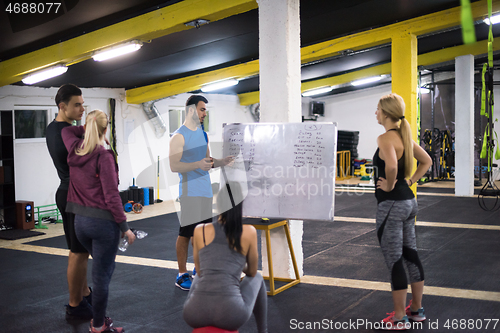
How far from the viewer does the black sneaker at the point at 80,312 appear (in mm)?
3209

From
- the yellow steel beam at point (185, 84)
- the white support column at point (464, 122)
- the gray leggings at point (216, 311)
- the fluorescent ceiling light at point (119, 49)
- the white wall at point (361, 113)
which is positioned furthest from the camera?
the white wall at point (361, 113)

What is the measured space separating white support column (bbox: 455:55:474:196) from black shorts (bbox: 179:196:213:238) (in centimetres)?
778

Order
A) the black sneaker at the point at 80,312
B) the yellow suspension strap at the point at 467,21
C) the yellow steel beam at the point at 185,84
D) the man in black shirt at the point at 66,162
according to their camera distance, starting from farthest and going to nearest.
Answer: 1. the yellow steel beam at the point at 185,84
2. the black sneaker at the point at 80,312
3. the man in black shirt at the point at 66,162
4. the yellow suspension strap at the point at 467,21

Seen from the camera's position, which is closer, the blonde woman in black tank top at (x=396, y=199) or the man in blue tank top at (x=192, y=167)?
the blonde woman in black tank top at (x=396, y=199)

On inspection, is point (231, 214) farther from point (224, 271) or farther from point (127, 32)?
point (127, 32)

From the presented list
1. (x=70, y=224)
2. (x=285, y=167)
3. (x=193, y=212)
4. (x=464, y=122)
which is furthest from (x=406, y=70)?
(x=70, y=224)

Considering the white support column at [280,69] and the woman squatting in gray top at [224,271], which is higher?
the white support column at [280,69]

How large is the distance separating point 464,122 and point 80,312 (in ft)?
29.2

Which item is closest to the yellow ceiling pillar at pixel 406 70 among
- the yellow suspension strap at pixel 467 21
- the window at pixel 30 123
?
the yellow suspension strap at pixel 467 21

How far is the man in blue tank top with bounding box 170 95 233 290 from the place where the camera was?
365 cm

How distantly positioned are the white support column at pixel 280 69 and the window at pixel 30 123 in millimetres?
5459

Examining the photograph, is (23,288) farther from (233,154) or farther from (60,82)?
(60,82)

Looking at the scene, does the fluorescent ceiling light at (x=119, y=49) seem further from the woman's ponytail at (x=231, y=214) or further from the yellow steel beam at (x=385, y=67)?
the yellow steel beam at (x=385, y=67)

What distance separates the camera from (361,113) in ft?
50.8
